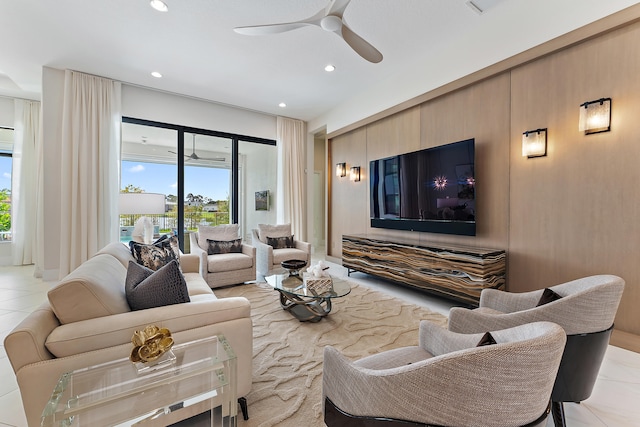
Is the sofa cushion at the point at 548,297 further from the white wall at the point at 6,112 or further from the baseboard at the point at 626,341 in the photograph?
the white wall at the point at 6,112

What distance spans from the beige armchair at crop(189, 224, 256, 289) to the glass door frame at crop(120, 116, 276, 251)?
1224mm

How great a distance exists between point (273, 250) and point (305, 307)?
167cm

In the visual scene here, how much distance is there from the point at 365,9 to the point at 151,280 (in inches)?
120

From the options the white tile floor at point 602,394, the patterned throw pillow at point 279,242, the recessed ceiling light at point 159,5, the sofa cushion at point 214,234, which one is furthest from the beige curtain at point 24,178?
the patterned throw pillow at point 279,242

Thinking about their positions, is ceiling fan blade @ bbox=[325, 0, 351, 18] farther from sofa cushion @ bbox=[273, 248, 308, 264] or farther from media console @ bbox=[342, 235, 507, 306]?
sofa cushion @ bbox=[273, 248, 308, 264]

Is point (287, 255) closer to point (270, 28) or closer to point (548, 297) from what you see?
point (270, 28)

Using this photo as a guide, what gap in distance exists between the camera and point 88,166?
4051mm

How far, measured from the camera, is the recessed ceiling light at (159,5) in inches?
103

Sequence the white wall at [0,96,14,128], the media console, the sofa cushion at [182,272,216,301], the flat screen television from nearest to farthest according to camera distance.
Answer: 1. the sofa cushion at [182,272,216,301]
2. the media console
3. the flat screen television
4. the white wall at [0,96,14,128]

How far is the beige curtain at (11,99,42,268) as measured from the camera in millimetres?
4801

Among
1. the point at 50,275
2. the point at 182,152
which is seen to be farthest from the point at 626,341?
the point at 50,275

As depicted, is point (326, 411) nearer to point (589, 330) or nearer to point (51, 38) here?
point (589, 330)

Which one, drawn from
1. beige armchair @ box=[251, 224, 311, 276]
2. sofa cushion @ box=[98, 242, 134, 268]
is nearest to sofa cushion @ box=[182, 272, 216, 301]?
sofa cushion @ box=[98, 242, 134, 268]

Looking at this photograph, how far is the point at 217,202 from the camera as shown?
539 cm
